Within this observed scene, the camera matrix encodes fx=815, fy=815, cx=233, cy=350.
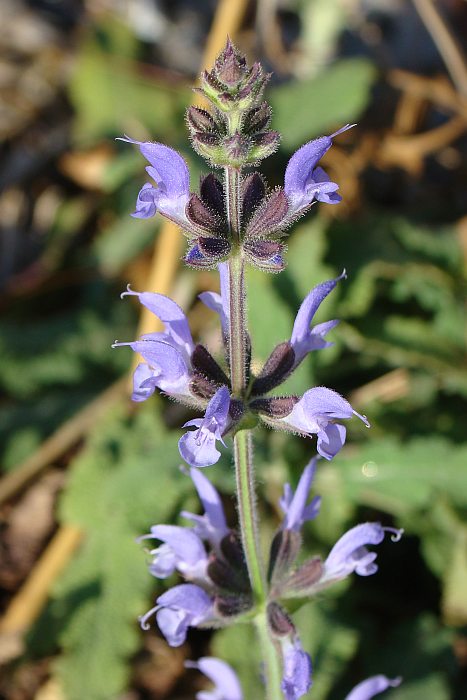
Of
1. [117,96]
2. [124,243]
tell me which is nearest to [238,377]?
[124,243]

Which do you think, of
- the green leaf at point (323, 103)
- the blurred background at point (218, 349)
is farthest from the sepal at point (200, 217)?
the green leaf at point (323, 103)

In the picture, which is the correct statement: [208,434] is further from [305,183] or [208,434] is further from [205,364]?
[305,183]

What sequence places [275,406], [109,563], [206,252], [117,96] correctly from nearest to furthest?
1. [206,252]
2. [275,406]
3. [109,563]
4. [117,96]

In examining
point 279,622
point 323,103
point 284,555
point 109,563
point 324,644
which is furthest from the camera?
point 323,103

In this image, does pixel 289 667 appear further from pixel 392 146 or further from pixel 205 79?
pixel 392 146

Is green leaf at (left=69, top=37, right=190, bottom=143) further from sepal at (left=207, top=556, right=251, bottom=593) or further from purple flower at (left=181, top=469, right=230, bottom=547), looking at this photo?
sepal at (left=207, top=556, right=251, bottom=593)

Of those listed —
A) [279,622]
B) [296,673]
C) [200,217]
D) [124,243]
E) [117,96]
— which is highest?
[117,96]

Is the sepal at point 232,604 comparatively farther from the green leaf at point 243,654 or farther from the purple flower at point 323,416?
the green leaf at point 243,654
